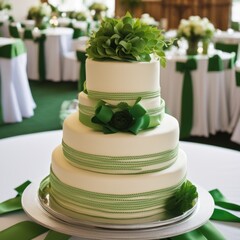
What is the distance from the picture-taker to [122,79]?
129 centimetres

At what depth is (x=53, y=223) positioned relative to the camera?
127cm

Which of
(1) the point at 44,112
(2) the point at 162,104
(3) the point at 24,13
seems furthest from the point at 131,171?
(3) the point at 24,13

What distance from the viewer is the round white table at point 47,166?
1589 mm

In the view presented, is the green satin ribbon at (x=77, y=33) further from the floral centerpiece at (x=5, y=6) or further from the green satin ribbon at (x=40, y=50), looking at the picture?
the floral centerpiece at (x=5, y=6)

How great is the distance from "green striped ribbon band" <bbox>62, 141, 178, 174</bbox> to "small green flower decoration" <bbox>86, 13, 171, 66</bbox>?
9.7 inches

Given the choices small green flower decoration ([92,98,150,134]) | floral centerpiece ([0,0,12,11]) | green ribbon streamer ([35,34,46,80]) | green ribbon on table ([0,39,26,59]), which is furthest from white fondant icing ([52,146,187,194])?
floral centerpiece ([0,0,12,11])

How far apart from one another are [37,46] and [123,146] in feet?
23.5

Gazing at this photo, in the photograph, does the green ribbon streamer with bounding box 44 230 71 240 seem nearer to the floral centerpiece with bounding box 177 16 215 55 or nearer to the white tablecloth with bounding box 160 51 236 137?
the white tablecloth with bounding box 160 51 236 137

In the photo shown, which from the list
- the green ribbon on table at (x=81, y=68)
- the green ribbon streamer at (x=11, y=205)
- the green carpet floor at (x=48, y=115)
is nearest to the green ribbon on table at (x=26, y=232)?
→ the green ribbon streamer at (x=11, y=205)

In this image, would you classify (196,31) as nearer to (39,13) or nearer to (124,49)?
(39,13)

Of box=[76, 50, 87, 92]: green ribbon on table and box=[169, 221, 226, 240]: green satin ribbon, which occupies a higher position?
box=[169, 221, 226, 240]: green satin ribbon

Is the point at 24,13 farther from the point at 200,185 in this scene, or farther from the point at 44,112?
the point at 200,185

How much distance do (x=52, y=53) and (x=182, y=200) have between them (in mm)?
7103

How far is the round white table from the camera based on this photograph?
5.21 ft
